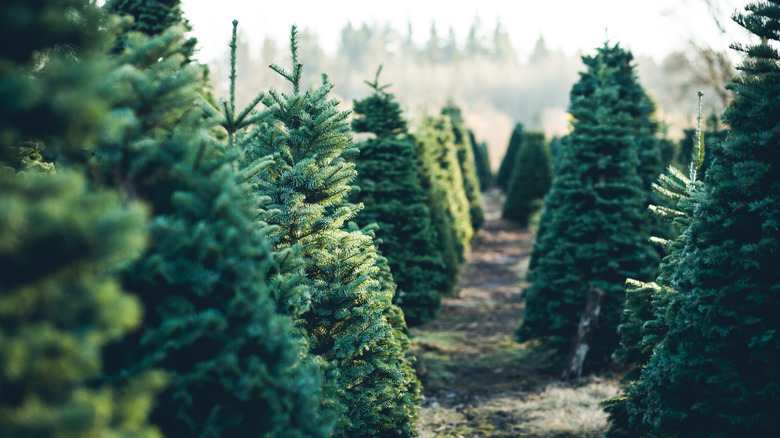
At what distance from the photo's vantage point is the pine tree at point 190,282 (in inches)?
85.3

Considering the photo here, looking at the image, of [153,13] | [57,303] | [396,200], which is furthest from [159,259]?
[396,200]

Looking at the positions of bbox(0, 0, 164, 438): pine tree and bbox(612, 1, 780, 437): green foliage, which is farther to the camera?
bbox(612, 1, 780, 437): green foliage

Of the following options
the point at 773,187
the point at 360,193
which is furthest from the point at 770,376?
the point at 360,193

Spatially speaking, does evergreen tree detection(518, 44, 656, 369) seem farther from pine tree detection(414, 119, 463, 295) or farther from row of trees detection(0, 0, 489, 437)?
row of trees detection(0, 0, 489, 437)

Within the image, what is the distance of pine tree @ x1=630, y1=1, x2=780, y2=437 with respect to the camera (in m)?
3.59

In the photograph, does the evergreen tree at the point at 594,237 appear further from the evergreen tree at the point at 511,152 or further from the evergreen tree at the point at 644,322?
the evergreen tree at the point at 511,152

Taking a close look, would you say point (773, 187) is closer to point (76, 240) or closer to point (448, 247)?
point (76, 240)

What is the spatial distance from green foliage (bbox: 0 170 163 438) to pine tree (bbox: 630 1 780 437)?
3961 mm

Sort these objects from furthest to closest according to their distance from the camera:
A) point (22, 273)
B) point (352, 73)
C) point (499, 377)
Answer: point (352, 73)
point (499, 377)
point (22, 273)

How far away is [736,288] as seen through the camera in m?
3.68

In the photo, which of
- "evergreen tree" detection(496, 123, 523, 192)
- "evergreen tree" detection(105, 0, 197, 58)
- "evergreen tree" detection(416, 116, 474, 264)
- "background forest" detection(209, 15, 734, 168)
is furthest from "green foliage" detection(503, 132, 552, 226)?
"background forest" detection(209, 15, 734, 168)

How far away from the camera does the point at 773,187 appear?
12.0 ft

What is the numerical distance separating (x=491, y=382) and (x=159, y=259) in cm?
745

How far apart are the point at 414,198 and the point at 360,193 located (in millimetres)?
1188
